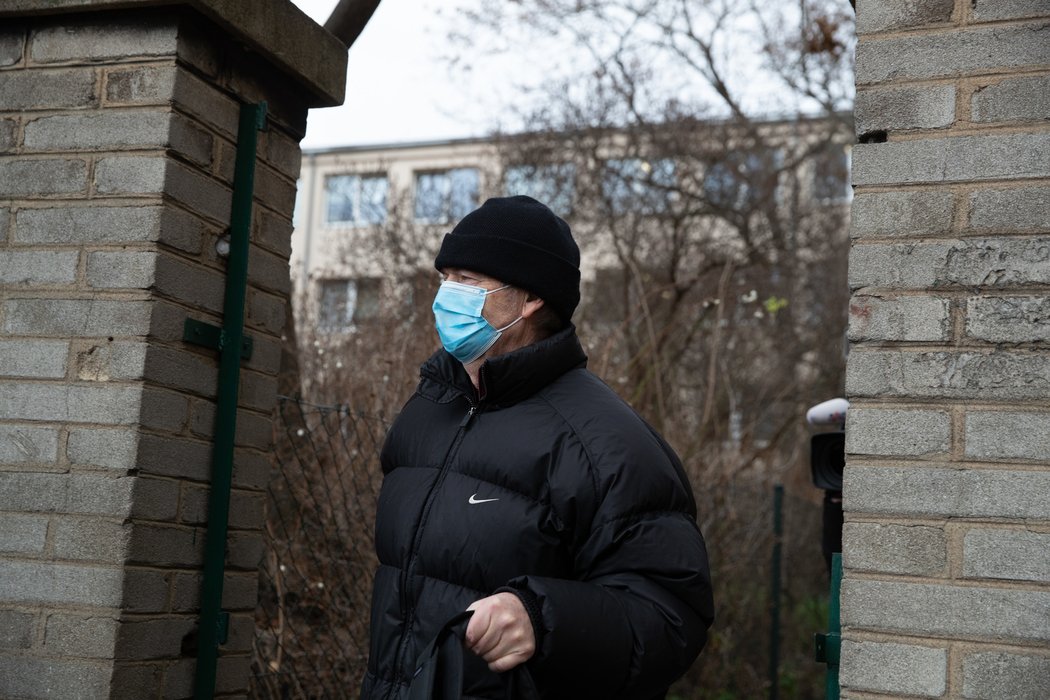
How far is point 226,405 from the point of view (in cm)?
316

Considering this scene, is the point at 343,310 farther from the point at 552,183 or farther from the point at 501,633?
the point at 501,633

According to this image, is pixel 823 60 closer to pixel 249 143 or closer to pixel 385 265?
pixel 385 265

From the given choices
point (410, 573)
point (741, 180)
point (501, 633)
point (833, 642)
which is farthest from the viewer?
point (741, 180)

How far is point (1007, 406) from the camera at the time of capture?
2453mm

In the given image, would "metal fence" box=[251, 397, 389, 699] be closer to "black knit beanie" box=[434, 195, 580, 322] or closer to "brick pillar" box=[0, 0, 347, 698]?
"brick pillar" box=[0, 0, 347, 698]

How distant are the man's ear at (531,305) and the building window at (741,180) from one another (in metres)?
12.5

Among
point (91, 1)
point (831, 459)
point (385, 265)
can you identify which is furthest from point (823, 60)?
point (91, 1)

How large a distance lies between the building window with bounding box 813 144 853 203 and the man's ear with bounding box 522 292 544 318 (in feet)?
47.5

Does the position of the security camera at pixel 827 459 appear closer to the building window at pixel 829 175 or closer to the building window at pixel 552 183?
the building window at pixel 552 183

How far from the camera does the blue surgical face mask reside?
2.57m

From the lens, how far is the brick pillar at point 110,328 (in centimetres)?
283

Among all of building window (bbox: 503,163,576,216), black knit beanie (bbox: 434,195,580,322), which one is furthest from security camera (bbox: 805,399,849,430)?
building window (bbox: 503,163,576,216)

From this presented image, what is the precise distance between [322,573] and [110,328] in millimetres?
2632

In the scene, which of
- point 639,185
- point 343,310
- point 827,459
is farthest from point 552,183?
point 827,459
